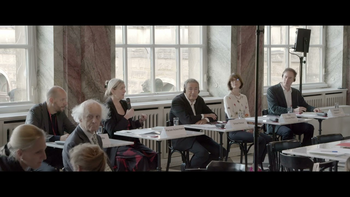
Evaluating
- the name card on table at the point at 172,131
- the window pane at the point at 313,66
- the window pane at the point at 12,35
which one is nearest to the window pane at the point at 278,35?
the window pane at the point at 313,66

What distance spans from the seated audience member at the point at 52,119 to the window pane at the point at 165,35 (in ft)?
9.29

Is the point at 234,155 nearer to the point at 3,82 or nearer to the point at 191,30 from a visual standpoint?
the point at 191,30

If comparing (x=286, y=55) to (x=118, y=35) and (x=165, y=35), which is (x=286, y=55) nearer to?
(x=165, y=35)

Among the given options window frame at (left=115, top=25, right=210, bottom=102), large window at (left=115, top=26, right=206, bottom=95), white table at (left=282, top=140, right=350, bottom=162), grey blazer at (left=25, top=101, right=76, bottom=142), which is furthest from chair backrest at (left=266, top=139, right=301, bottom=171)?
large window at (left=115, top=26, right=206, bottom=95)

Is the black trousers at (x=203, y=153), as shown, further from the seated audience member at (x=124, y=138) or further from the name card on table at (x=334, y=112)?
the name card on table at (x=334, y=112)

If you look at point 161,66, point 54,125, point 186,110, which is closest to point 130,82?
point 161,66

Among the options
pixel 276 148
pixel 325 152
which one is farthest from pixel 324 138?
pixel 325 152

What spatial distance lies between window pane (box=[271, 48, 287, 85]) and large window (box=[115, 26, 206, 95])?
6.40ft

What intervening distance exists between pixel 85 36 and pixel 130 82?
1.45 m

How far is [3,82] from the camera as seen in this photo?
616 centimetres

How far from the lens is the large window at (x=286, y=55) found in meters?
9.61

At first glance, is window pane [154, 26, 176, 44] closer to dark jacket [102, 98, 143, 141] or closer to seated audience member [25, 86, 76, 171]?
dark jacket [102, 98, 143, 141]

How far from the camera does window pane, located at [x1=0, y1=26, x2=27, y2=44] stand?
19.9 ft

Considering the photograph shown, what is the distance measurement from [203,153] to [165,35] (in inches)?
96.1
